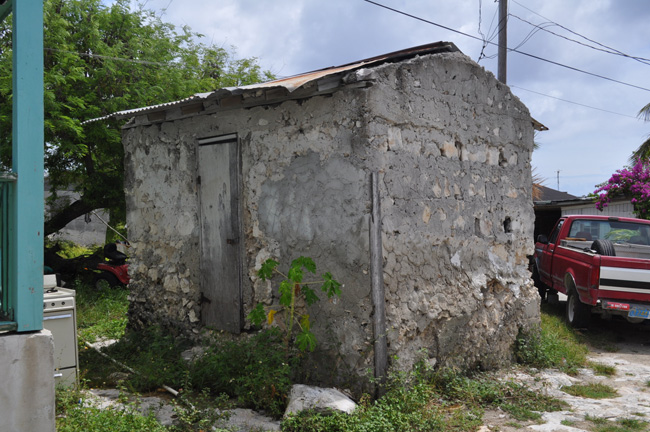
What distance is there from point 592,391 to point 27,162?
5576mm

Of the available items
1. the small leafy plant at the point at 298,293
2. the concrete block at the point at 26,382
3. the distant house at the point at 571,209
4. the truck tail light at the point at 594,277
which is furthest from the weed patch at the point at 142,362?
the distant house at the point at 571,209

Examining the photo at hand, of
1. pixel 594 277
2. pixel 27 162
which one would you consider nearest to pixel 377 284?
pixel 27 162

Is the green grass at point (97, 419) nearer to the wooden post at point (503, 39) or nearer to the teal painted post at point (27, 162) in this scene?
the teal painted post at point (27, 162)

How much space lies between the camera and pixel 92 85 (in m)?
11.8

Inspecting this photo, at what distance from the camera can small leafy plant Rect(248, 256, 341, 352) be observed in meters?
4.91

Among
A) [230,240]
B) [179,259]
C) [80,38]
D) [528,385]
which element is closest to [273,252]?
[230,240]

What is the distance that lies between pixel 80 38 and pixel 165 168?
6989 millimetres

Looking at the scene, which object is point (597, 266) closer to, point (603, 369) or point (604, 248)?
point (604, 248)

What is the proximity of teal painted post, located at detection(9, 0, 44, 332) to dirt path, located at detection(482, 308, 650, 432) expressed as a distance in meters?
3.64

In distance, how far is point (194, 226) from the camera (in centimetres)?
645

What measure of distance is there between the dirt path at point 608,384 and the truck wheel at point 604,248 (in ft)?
4.21

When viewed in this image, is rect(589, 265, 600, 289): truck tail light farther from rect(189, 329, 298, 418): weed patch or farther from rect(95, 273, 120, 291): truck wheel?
rect(95, 273, 120, 291): truck wheel

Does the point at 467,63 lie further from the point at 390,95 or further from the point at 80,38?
the point at 80,38

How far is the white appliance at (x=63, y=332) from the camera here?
487 cm
